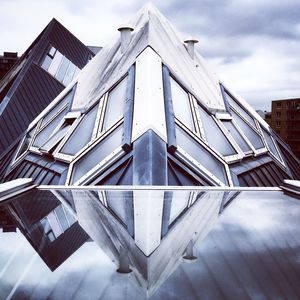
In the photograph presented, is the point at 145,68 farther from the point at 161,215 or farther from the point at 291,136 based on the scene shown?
the point at 291,136

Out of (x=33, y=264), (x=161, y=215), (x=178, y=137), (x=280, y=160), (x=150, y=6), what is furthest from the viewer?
(x=150, y=6)

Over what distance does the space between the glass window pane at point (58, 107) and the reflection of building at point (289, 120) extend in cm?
8930

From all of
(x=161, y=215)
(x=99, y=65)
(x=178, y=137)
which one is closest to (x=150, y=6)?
(x=99, y=65)

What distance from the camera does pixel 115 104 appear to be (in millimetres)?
14422

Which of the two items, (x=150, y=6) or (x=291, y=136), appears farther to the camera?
(x=291, y=136)

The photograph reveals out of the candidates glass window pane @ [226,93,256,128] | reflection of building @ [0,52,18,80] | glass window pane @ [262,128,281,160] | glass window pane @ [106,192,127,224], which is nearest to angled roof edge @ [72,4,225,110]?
glass window pane @ [226,93,256,128]

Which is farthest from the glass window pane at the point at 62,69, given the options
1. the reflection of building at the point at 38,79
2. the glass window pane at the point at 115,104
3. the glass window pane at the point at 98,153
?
the glass window pane at the point at 98,153

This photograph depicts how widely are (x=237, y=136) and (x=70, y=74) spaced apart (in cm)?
1771

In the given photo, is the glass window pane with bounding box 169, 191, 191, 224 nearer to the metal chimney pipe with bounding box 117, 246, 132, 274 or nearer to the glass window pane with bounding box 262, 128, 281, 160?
the metal chimney pipe with bounding box 117, 246, 132, 274

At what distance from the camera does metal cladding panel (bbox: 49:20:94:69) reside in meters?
30.9

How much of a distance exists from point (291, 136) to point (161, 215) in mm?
103435

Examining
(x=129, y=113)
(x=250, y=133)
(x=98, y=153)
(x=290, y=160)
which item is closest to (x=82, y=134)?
(x=98, y=153)

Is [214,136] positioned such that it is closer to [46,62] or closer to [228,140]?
[228,140]

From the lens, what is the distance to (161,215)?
16.9 feet
